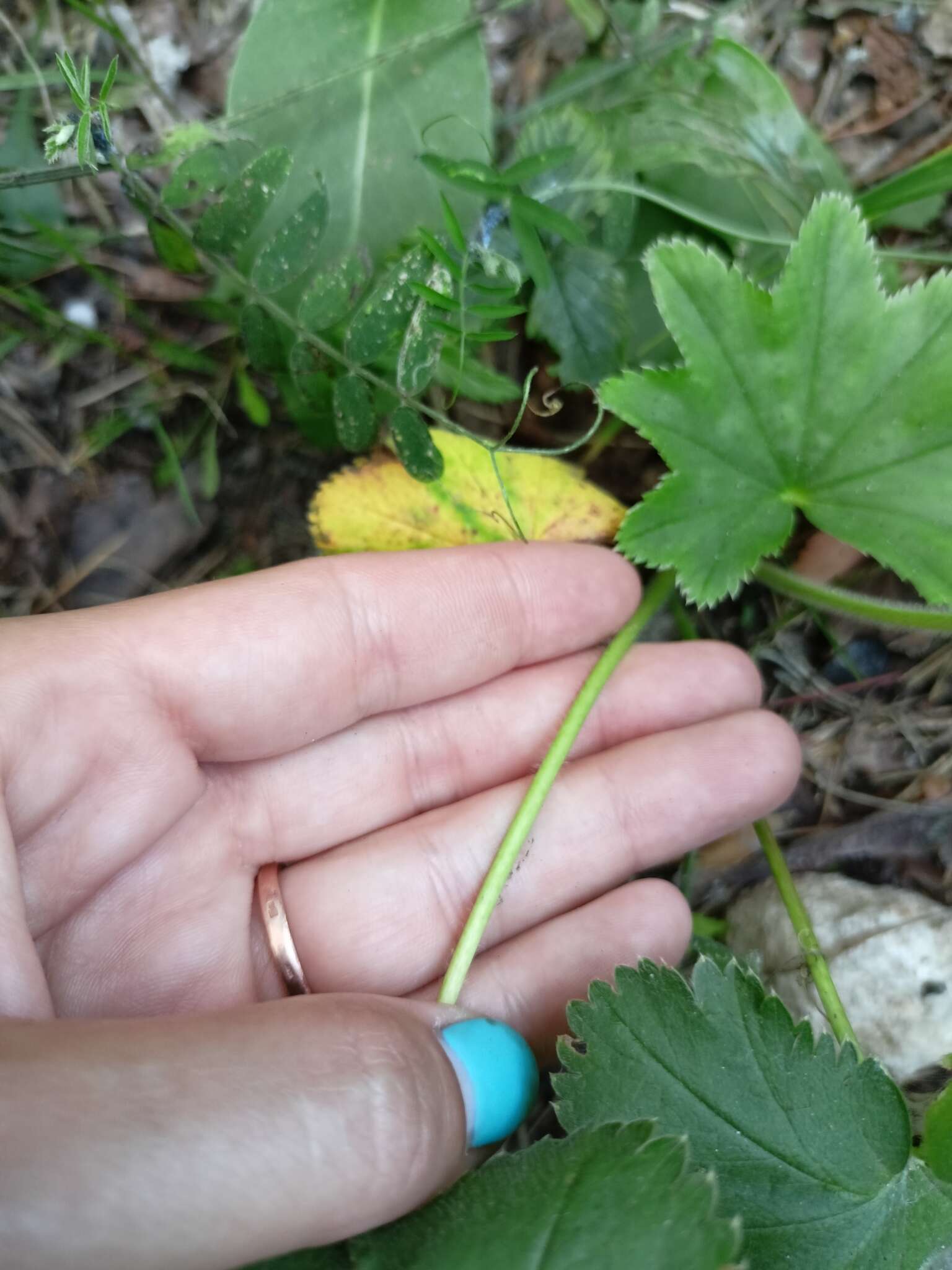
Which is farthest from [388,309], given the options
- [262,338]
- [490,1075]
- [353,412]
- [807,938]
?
[807,938]

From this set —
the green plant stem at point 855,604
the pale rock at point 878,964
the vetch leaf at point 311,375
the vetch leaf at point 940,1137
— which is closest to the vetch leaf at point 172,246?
the vetch leaf at point 311,375

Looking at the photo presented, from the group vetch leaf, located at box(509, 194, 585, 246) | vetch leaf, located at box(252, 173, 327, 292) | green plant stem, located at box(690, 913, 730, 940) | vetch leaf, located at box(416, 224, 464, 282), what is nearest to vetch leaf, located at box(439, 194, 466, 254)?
vetch leaf, located at box(416, 224, 464, 282)

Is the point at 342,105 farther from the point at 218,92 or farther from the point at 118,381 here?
the point at 118,381

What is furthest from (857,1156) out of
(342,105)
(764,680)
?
(342,105)

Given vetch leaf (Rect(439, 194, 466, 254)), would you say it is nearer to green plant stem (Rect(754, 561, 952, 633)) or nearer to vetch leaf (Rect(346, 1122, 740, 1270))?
green plant stem (Rect(754, 561, 952, 633))

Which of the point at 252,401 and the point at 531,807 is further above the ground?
the point at 252,401

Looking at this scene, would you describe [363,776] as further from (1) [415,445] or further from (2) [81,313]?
(2) [81,313]
